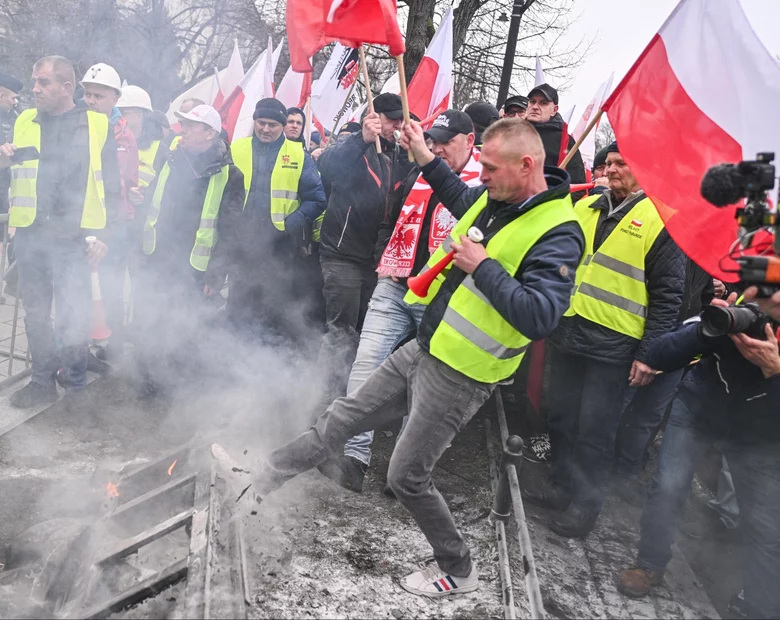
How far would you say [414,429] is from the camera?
9.55ft

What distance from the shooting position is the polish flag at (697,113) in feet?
10.3

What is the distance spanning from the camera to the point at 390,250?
4.14m

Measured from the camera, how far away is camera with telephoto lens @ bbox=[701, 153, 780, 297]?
7.18 feet

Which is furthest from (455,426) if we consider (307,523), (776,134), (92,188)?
(92,188)

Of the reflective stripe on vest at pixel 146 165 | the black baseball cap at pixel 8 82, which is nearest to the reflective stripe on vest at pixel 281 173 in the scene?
the reflective stripe on vest at pixel 146 165

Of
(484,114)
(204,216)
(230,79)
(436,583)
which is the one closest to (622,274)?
(436,583)

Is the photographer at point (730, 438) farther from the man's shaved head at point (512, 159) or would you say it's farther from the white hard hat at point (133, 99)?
the white hard hat at point (133, 99)

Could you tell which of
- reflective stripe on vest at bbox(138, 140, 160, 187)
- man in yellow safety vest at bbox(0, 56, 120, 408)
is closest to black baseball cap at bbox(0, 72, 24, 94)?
reflective stripe on vest at bbox(138, 140, 160, 187)

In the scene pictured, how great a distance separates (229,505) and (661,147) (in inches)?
115

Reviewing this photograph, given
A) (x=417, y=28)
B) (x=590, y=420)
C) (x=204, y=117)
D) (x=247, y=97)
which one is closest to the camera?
(x=590, y=420)

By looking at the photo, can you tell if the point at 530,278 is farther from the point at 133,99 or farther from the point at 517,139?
the point at 133,99

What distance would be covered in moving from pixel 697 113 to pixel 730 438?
1.71m

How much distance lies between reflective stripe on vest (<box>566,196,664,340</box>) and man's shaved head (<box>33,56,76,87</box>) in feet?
12.5

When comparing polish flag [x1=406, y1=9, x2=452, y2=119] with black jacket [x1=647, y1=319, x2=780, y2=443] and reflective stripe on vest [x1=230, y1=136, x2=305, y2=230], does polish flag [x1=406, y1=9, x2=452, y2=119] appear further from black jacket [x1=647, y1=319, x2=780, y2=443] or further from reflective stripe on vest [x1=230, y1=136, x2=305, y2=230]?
black jacket [x1=647, y1=319, x2=780, y2=443]
